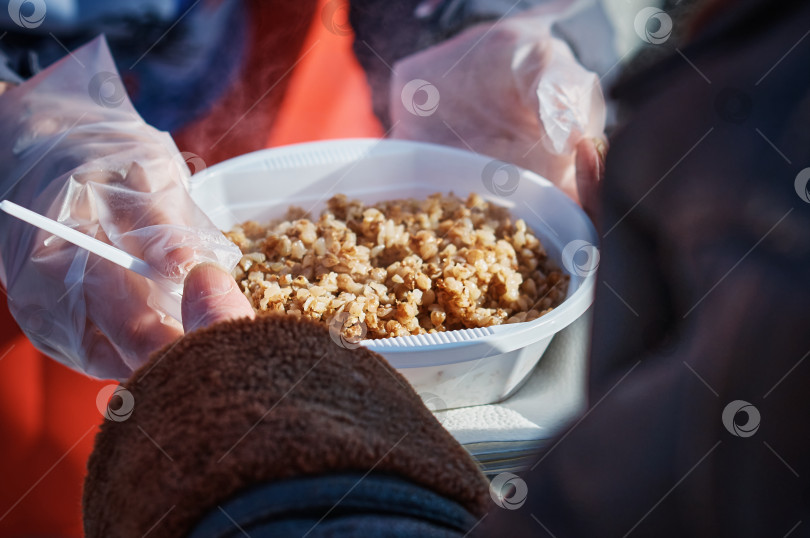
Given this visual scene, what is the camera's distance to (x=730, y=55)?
0.80 feet

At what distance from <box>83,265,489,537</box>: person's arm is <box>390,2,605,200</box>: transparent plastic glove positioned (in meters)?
0.58

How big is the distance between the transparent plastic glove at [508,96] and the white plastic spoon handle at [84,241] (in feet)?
1.95

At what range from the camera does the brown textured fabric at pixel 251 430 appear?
0.32 meters

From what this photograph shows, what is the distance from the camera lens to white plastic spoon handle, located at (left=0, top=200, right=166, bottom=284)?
53cm

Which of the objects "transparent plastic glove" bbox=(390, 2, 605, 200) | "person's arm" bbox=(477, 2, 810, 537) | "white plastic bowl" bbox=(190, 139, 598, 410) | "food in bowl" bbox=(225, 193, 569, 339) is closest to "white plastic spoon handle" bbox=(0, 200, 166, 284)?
"food in bowl" bbox=(225, 193, 569, 339)

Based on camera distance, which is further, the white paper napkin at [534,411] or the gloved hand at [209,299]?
the white paper napkin at [534,411]

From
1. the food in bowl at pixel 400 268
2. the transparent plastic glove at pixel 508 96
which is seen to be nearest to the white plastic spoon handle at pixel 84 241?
the food in bowl at pixel 400 268

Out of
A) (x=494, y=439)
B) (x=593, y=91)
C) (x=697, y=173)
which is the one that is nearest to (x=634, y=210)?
(x=697, y=173)

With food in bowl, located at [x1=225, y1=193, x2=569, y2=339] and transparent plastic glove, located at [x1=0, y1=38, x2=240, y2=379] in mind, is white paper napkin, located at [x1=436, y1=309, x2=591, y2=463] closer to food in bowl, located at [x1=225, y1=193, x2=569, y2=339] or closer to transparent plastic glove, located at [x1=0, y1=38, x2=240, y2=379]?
food in bowl, located at [x1=225, y1=193, x2=569, y2=339]

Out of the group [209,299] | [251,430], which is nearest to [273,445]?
[251,430]

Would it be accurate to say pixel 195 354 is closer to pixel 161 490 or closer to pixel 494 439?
pixel 161 490

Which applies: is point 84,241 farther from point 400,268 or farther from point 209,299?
point 400,268

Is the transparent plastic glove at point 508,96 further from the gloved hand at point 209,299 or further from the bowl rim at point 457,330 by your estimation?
the gloved hand at point 209,299

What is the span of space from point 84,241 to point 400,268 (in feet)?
1.15
